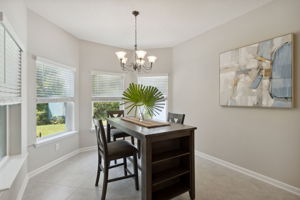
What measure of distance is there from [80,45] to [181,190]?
359 centimetres

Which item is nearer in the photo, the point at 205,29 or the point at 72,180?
the point at 72,180

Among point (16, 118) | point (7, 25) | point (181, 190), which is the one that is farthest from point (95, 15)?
point (181, 190)

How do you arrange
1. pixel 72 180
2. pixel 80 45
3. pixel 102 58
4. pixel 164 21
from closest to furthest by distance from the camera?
pixel 72 180 → pixel 164 21 → pixel 80 45 → pixel 102 58

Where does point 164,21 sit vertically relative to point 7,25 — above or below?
above

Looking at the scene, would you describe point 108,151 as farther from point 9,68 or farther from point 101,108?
point 101,108

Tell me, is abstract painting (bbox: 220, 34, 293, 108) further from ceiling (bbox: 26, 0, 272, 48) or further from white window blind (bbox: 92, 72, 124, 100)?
white window blind (bbox: 92, 72, 124, 100)

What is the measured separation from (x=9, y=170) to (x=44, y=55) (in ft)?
6.28

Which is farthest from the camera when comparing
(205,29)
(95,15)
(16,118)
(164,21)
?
(205,29)

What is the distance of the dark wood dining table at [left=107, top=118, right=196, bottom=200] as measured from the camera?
5.46ft

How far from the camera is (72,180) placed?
2.40m

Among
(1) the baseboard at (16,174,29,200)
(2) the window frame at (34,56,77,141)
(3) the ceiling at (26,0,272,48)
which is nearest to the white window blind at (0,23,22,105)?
(2) the window frame at (34,56,77,141)

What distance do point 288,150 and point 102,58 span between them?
A: 4.00m

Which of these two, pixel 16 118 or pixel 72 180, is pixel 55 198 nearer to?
pixel 72 180

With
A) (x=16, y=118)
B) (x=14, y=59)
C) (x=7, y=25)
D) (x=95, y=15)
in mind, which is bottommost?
(x=16, y=118)
